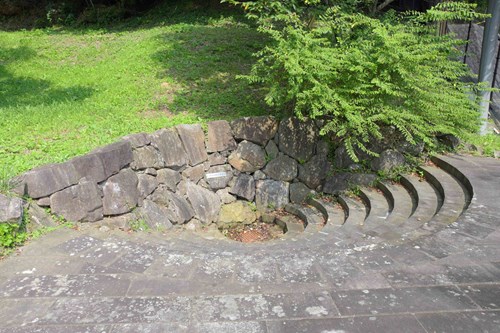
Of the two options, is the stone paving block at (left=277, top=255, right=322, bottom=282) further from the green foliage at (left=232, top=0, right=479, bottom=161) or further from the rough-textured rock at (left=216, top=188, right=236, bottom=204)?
the rough-textured rock at (left=216, top=188, right=236, bottom=204)

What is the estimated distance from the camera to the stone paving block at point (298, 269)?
3.17 meters

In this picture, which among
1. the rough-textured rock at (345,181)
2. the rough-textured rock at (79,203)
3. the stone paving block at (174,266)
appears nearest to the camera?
the stone paving block at (174,266)

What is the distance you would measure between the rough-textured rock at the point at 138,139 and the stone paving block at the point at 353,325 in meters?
3.61

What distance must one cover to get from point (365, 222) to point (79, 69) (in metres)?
7.07

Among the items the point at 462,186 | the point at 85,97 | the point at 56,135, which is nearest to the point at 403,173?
the point at 462,186

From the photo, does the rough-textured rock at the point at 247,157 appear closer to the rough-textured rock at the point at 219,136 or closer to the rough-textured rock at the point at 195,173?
the rough-textured rock at the point at 219,136

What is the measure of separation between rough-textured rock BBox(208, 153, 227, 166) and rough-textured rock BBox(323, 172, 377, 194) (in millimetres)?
1698

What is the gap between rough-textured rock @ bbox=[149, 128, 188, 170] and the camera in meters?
5.83

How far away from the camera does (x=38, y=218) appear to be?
4.20 m

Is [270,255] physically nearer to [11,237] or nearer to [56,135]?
[11,237]

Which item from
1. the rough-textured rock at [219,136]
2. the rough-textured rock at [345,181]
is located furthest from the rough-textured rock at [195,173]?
the rough-textured rock at [345,181]

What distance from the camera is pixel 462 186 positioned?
5375 millimetres

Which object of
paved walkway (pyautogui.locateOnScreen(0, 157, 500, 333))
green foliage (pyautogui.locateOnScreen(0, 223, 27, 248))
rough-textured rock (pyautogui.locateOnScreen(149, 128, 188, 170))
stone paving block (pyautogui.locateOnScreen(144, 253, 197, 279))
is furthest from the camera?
rough-textured rock (pyautogui.locateOnScreen(149, 128, 188, 170))

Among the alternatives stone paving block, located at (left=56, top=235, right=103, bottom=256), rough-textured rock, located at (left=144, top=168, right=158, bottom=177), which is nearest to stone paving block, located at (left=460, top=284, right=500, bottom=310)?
stone paving block, located at (left=56, top=235, right=103, bottom=256)
